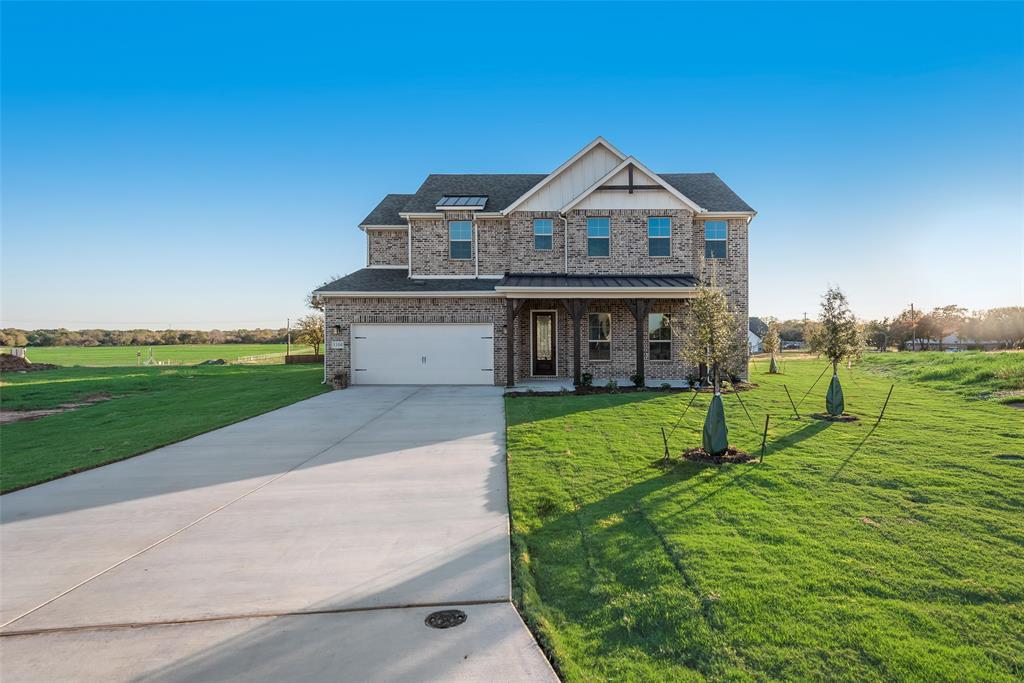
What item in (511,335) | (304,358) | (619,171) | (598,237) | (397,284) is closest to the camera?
(511,335)

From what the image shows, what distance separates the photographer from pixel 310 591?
3.62 m

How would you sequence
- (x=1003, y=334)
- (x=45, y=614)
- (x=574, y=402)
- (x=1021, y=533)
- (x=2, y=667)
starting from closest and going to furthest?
(x=2, y=667) < (x=45, y=614) < (x=1021, y=533) < (x=574, y=402) < (x=1003, y=334)

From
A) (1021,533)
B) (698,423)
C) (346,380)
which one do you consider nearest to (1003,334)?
(698,423)

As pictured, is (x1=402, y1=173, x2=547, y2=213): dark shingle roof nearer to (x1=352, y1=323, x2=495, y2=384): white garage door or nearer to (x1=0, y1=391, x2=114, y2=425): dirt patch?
(x1=352, y1=323, x2=495, y2=384): white garage door

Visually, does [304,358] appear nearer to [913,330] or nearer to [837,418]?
[837,418]

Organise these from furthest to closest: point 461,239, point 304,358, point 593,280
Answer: point 304,358 → point 461,239 → point 593,280

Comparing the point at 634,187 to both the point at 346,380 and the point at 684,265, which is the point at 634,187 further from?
the point at 346,380

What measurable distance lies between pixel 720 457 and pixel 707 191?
1509 centimetres

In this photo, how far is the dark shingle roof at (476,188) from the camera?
18.5 meters

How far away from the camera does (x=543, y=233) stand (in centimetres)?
1714

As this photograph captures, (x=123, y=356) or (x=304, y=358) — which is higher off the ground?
(x=304, y=358)

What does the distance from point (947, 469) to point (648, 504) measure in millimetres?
4585

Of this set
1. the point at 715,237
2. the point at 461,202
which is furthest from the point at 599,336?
the point at 461,202

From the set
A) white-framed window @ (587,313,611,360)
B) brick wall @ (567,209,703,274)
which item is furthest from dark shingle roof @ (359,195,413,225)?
white-framed window @ (587,313,611,360)
